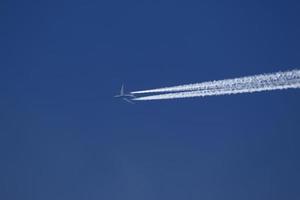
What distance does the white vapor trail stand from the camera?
14505 mm

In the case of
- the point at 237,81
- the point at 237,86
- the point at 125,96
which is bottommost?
the point at 237,86

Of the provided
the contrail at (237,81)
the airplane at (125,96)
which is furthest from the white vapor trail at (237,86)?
the airplane at (125,96)

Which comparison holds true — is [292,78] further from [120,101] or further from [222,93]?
[120,101]

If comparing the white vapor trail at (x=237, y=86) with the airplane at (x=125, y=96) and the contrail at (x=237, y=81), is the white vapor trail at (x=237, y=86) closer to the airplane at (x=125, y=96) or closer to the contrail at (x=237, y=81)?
the contrail at (x=237, y=81)

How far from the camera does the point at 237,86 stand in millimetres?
15680

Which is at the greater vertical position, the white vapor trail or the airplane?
the airplane

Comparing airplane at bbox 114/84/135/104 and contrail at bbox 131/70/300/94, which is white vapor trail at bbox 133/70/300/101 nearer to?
contrail at bbox 131/70/300/94

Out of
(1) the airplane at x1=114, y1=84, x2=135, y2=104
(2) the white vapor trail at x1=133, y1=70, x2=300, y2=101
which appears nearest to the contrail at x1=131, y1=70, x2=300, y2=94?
(2) the white vapor trail at x1=133, y1=70, x2=300, y2=101

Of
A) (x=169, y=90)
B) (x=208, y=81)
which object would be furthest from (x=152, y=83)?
(x=208, y=81)

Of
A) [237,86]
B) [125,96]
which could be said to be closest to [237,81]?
[237,86]

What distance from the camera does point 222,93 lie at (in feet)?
52.1

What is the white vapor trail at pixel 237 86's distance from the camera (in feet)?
47.6

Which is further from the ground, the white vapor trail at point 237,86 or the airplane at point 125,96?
the airplane at point 125,96

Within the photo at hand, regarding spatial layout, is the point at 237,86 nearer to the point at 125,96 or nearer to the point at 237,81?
the point at 237,81
